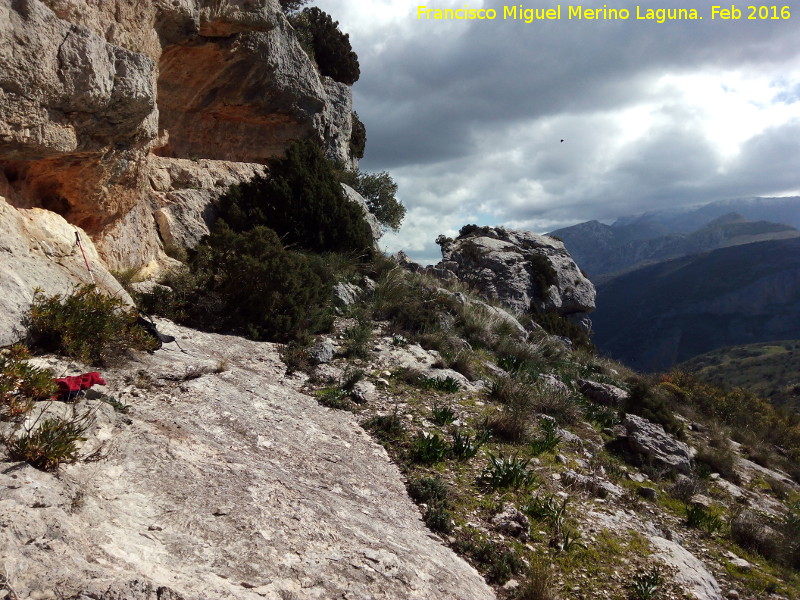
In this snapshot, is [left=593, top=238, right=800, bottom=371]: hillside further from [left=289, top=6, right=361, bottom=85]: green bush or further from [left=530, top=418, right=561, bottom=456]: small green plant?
[left=530, top=418, right=561, bottom=456]: small green plant

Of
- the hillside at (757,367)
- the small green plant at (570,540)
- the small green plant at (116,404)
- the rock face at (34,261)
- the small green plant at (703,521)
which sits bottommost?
the hillside at (757,367)

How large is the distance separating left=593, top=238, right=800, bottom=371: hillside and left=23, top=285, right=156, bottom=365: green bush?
458ft

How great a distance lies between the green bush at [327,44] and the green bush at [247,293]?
1581 centimetres

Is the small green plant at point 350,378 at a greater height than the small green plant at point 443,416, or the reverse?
the small green plant at point 350,378

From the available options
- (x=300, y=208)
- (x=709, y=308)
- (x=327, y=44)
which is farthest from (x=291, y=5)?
(x=709, y=308)

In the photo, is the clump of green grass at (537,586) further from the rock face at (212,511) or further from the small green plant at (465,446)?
the small green plant at (465,446)

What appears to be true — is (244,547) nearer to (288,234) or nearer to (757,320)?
(288,234)

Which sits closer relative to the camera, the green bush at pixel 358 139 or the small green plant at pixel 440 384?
the small green plant at pixel 440 384

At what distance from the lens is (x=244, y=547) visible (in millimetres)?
3330

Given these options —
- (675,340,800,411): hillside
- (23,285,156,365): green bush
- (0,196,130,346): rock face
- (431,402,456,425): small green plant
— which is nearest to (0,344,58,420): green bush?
(23,285,156,365): green bush

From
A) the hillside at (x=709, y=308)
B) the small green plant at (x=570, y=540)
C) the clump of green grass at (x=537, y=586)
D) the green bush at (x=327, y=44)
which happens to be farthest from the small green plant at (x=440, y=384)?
the hillside at (x=709, y=308)

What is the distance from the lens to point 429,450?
5.98 m

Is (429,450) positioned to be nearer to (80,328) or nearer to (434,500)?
(434,500)

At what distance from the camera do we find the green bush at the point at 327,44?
2258cm
